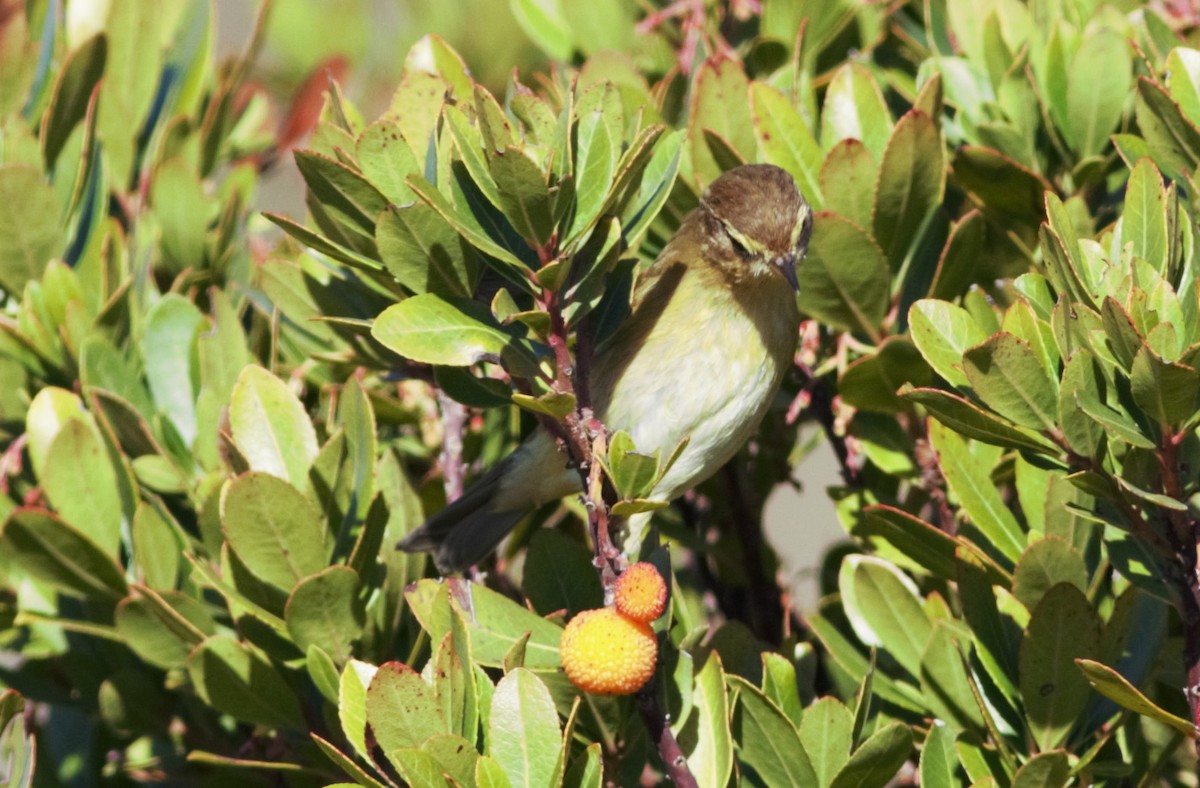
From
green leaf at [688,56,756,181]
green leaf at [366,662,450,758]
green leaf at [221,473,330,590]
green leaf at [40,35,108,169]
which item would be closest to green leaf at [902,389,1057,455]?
green leaf at [366,662,450,758]

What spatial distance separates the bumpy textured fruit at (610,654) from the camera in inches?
73.8

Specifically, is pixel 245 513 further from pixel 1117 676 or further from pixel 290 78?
pixel 290 78

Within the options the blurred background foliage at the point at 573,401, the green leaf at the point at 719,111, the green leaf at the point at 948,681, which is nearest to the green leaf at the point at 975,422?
the blurred background foliage at the point at 573,401

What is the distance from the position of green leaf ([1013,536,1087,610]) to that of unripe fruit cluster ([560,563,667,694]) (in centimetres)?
61

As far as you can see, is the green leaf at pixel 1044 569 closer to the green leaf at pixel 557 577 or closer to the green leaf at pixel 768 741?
the green leaf at pixel 768 741

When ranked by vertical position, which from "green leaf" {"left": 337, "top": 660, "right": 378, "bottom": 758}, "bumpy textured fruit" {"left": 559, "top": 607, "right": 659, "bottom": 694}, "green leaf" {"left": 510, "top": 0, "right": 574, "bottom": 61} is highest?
"green leaf" {"left": 510, "top": 0, "right": 574, "bottom": 61}

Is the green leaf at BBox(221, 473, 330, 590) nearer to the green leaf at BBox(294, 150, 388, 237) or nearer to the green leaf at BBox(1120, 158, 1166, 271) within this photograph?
the green leaf at BBox(294, 150, 388, 237)

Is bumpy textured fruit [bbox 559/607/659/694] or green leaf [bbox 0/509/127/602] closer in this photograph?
bumpy textured fruit [bbox 559/607/659/694]

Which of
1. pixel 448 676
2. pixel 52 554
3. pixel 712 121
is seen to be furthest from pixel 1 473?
pixel 712 121

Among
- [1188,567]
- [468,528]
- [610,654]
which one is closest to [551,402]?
[610,654]

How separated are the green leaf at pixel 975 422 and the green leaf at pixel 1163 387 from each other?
169mm

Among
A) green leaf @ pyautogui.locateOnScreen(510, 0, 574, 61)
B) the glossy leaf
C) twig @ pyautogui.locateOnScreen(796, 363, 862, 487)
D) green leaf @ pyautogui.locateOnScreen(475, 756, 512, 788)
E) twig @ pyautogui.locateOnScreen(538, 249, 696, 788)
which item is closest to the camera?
green leaf @ pyautogui.locateOnScreen(475, 756, 512, 788)

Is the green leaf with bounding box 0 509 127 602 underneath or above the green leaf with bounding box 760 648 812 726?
above

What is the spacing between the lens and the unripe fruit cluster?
1875 millimetres
